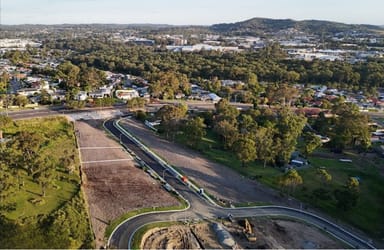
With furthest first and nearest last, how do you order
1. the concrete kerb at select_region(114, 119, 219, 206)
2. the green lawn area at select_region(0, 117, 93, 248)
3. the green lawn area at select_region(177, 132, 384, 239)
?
1. the concrete kerb at select_region(114, 119, 219, 206)
2. the green lawn area at select_region(177, 132, 384, 239)
3. the green lawn area at select_region(0, 117, 93, 248)

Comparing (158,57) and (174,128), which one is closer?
(174,128)

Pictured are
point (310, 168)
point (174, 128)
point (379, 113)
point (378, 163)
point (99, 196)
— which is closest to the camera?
point (99, 196)

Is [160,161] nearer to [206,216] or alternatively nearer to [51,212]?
[206,216]

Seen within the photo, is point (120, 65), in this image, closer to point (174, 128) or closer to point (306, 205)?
point (174, 128)

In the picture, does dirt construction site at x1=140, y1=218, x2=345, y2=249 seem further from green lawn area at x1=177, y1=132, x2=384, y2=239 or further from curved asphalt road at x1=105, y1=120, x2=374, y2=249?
green lawn area at x1=177, y1=132, x2=384, y2=239

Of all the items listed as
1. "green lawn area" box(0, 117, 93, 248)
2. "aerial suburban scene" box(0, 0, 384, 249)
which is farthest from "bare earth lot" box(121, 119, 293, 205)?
"green lawn area" box(0, 117, 93, 248)

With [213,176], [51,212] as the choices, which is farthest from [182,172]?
[51,212]

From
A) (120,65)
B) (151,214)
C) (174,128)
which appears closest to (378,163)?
(174,128)

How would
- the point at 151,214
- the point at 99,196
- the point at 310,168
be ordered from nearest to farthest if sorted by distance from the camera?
the point at 151,214 → the point at 99,196 → the point at 310,168
